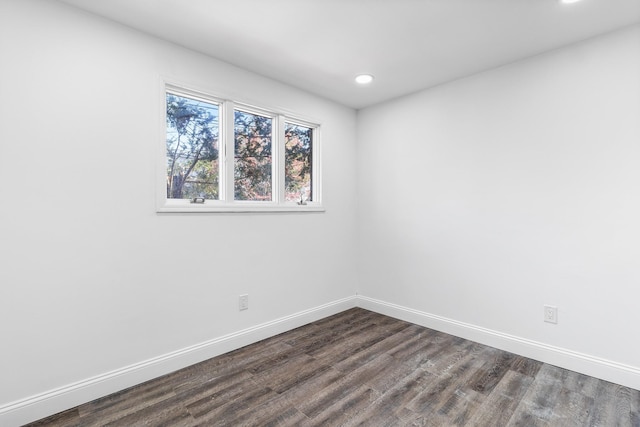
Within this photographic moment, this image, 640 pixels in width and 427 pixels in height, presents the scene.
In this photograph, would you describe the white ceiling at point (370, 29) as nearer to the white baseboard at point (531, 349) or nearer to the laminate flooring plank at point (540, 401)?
the white baseboard at point (531, 349)

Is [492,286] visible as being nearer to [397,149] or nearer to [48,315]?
[397,149]

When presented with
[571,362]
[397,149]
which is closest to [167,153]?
[397,149]

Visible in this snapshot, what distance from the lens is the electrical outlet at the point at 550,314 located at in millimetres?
2418

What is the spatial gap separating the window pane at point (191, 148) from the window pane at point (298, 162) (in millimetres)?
787

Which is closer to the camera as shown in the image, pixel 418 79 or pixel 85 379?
pixel 85 379

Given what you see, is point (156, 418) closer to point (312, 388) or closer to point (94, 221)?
point (312, 388)

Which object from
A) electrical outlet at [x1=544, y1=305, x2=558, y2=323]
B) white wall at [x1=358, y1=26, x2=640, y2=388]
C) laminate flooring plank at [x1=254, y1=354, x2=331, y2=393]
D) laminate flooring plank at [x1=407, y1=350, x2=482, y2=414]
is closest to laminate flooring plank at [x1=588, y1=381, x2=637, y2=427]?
white wall at [x1=358, y1=26, x2=640, y2=388]

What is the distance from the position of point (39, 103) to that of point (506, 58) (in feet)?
10.7

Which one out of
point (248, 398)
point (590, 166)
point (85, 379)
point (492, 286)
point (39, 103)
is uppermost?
point (39, 103)

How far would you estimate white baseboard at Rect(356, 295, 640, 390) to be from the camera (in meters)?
2.14

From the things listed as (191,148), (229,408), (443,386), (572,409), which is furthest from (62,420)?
(572,409)

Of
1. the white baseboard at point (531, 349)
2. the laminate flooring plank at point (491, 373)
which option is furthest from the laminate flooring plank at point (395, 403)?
the white baseboard at point (531, 349)

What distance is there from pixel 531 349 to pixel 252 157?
285cm

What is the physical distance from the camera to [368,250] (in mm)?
3773
